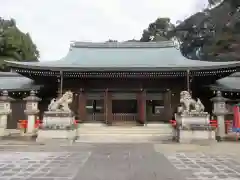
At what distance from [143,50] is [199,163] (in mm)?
18475

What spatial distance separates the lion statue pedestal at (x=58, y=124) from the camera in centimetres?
1426

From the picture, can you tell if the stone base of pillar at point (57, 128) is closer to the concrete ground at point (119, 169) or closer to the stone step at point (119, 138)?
the stone step at point (119, 138)

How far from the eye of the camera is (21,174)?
629 centimetres

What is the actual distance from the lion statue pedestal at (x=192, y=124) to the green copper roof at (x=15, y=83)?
10.4 meters

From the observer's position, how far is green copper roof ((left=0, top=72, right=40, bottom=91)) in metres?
19.5

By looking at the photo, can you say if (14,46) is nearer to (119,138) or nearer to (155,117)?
(155,117)

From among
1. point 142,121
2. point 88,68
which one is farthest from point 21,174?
point 142,121

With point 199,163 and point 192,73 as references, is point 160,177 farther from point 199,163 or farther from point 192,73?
point 192,73

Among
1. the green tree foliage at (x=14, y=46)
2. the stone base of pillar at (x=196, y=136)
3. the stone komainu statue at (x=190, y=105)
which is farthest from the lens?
the green tree foliage at (x=14, y=46)

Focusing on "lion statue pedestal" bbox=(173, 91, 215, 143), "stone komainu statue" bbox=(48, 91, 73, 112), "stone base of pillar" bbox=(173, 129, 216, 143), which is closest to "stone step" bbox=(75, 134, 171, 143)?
"lion statue pedestal" bbox=(173, 91, 215, 143)

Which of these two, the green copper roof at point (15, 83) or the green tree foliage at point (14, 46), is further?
the green tree foliage at point (14, 46)

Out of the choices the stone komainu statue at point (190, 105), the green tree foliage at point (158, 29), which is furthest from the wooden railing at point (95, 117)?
the green tree foliage at point (158, 29)

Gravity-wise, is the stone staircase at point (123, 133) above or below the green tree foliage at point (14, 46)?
below

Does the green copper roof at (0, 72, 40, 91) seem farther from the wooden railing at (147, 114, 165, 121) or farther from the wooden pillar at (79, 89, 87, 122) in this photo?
the wooden railing at (147, 114, 165, 121)
